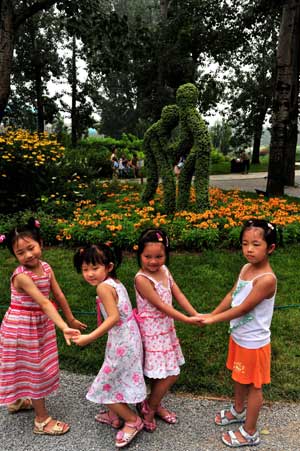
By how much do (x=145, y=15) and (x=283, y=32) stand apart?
2969 centimetres

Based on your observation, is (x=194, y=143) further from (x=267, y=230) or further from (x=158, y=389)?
(x=158, y=389)

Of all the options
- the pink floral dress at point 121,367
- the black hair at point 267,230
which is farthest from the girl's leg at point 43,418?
the black hair at point 267,230

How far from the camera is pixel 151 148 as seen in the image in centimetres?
818

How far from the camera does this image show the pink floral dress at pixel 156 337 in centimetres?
245

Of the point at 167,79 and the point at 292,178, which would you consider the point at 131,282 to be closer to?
the point at 292,178

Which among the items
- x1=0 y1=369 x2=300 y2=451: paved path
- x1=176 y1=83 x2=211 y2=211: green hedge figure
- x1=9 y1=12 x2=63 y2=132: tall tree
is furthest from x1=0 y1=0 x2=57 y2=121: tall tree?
x1=9 y1=12 x2=63 y2=132: tall tree

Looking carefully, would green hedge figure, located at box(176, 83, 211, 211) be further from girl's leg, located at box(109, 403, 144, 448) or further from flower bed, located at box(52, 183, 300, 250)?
girl's leg, located at box(109, 403, 144, 448)

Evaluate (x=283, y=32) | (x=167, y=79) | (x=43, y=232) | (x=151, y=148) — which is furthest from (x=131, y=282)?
(x=167, y=79)

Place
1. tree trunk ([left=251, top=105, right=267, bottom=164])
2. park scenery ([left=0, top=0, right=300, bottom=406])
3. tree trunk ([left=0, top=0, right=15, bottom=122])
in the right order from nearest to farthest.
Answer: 1. park scenery ([left=0, top=0, right=300, bottom=406])
2. tree trunk ([left=0, top=0, right=15, bottom=122])
3. tree trunk ([left=251, top=105, right=267, bottom=164])

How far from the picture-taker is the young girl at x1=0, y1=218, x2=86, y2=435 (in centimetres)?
239

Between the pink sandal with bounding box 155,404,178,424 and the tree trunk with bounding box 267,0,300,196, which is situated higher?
the tree trunk with bounding box 267,0,300,196

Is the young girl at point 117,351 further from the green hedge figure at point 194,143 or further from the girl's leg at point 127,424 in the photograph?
the green hedge figure at point 194,143

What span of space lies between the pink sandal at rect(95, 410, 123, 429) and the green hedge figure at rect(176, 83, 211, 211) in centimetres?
527

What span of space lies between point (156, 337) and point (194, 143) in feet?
18.1
